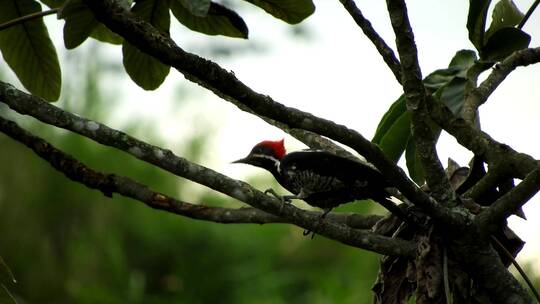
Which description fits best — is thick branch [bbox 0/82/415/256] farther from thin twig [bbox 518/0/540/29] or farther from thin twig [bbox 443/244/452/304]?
thin twig [bbox 518/0/540/29]

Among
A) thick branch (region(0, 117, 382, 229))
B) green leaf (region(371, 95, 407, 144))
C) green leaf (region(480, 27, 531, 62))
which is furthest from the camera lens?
green leaf (region(371, 95, 407, 144))

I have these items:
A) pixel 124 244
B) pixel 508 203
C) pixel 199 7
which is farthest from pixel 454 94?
pixel 124 244

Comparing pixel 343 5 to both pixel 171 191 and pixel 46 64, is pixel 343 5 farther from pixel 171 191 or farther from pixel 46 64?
pixel 171 191

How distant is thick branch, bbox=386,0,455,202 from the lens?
2.93 metres

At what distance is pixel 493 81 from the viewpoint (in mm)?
3570

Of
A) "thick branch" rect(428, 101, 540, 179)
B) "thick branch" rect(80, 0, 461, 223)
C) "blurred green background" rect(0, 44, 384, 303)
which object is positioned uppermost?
"thick branch" rect(428, 101, 540, 179)

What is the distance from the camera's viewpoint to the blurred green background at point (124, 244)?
8672 millimetres

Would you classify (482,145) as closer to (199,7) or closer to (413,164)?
(413,164)

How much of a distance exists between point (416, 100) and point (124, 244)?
254 inches

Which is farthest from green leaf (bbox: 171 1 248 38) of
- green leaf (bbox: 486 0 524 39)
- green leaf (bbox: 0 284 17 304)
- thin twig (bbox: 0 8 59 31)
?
green leaf (bbox: 0 284 17 304)

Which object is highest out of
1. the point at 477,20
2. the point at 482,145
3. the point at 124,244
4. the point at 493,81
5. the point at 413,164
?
the point at 477,20

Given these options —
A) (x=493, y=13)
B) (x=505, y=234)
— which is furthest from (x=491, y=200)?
(x=493, y=13)

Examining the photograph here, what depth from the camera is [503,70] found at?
11.5 ft

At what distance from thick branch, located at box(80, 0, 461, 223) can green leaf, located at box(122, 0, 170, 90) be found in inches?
31.3
